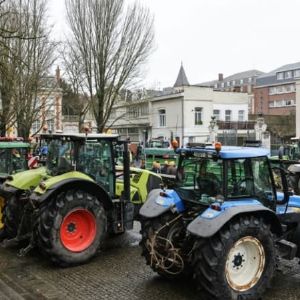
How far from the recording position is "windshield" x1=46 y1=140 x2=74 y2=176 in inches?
339

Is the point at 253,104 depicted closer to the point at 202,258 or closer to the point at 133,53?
the point at 133,53

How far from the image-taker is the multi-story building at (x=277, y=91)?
80.0 metres

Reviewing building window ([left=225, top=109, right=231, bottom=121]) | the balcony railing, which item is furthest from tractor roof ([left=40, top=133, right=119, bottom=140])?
building window ([left=225, top=109, right=231, bottom=121])

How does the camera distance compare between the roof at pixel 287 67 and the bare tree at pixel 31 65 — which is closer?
the bare tree at pixel 31 65


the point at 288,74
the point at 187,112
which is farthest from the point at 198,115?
the point at 288,74

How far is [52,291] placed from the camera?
6734 mm

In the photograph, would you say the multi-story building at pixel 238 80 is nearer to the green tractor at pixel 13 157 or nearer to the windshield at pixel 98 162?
the green tractor at pixel 13 157

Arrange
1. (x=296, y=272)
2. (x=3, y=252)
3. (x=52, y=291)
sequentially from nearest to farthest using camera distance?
(x=52, y=291), (x=296, y=272), (x=3, y=252)

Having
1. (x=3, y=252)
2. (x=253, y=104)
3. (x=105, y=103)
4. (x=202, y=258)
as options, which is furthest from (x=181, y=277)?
(x=253, y=104)

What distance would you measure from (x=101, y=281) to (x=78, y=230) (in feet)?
4.70

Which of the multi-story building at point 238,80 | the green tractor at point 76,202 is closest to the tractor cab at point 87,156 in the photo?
the green tractor at point 76,202

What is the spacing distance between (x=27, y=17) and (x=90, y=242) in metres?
16.3

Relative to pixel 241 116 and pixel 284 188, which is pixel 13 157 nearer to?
pixel 284 188

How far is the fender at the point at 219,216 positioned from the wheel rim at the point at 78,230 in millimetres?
2857
